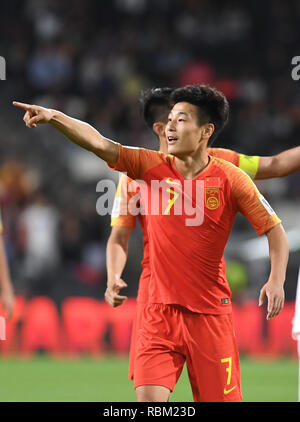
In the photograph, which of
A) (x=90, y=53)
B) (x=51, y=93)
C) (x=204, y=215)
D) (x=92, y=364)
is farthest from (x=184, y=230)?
(x=90, y=53)

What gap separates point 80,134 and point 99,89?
11348 mm

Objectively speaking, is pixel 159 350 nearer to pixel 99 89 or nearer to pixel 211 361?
pixel 211 361

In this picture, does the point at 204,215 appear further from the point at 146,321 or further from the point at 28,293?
the point at 28,293

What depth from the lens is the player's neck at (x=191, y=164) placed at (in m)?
5.09

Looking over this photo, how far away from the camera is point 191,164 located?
510 cm

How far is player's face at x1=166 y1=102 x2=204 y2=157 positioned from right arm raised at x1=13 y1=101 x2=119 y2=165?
0.32 meters

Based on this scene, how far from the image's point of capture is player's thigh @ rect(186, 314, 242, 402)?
4.96 m

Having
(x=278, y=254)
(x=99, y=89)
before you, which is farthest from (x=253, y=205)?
(x=99, y=89)

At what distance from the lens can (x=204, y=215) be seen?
5023 millimetres

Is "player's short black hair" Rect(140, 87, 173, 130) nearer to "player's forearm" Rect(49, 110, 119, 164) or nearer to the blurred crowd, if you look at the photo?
"player's forearm" Rect(49, 110, 119, 164)

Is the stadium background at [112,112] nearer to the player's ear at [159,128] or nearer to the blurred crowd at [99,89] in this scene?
the blurred crowd at [99,89]

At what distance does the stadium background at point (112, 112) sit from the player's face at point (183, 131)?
720 centimetres

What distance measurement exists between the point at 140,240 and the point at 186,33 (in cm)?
529

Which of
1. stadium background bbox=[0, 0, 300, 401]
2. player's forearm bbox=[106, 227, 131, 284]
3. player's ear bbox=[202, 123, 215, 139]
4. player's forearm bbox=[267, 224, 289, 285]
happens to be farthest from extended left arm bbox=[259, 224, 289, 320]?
stadium background bbox=[0, 0, 300, 401]
